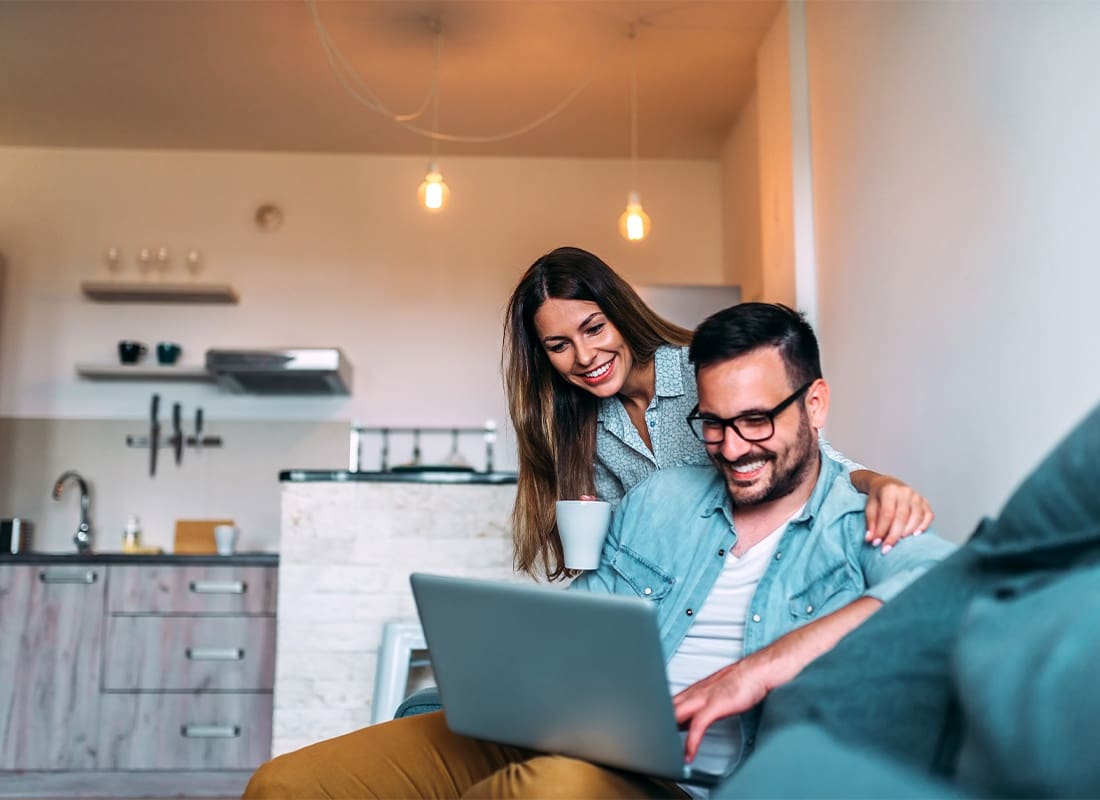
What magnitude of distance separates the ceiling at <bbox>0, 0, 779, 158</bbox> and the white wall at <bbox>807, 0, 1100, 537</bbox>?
1186 millimetres

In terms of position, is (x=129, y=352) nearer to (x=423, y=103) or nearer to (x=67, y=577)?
(x=67, y=577)

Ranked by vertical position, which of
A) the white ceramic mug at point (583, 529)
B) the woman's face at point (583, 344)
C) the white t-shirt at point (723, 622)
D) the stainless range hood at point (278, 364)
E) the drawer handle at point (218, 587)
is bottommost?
the drawer handle at point (218, 587)

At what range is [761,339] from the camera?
159 cm

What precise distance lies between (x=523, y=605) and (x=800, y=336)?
71 centimetres

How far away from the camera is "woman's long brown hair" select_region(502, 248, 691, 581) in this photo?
2.19 m

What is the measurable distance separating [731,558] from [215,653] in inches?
119

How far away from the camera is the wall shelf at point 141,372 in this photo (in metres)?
5.23

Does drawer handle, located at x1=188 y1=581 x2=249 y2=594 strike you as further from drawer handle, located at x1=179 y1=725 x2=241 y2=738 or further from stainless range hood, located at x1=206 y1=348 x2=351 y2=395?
stainless range hood, located at x1=206 y1=348 x2=351 y2=395

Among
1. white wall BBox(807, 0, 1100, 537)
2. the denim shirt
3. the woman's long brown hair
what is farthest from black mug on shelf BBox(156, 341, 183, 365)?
the denim shirt

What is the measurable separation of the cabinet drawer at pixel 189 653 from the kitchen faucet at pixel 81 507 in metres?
1.16

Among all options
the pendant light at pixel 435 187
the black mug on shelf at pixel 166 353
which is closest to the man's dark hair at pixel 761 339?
the pendant light at pixel 435 187

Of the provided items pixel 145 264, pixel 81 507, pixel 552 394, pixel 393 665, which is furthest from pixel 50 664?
pixel 552 394

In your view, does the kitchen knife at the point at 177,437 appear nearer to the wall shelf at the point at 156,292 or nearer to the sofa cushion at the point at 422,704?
the wall shelf at the point at 156,292

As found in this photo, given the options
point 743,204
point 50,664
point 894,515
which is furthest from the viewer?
point 743,204
